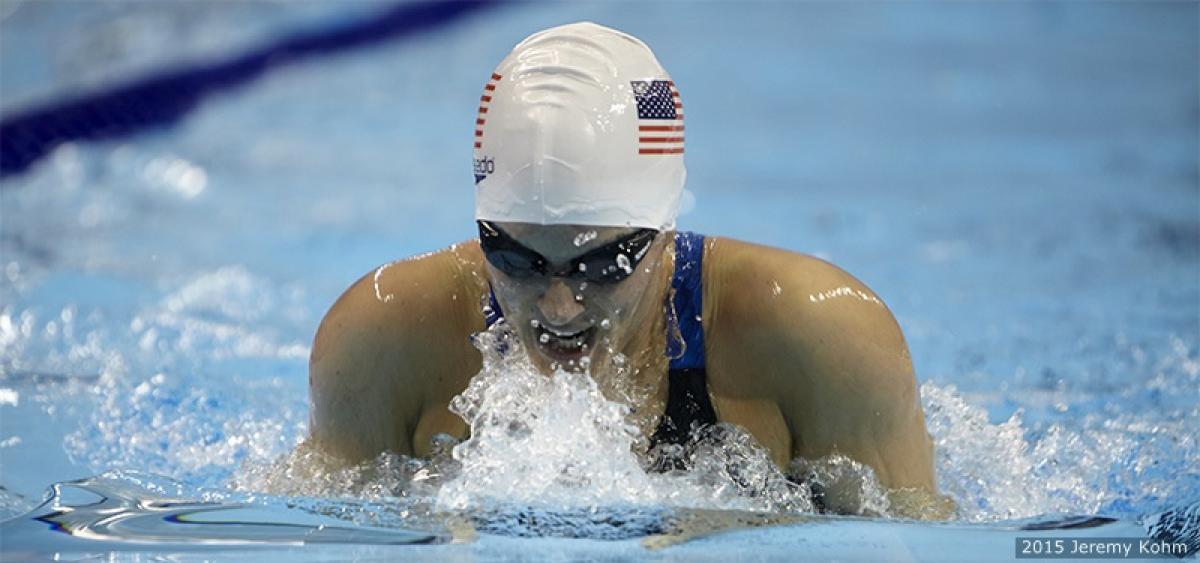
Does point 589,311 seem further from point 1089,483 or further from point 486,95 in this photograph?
point 1089,483

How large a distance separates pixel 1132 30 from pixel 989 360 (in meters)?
4.08

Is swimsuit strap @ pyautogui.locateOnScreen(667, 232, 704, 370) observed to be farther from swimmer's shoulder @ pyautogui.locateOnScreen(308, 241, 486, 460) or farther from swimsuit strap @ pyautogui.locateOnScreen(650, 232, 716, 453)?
swimmer's shoulder @ pyautogui.locateOnScreen(308, 241, 486, 460)

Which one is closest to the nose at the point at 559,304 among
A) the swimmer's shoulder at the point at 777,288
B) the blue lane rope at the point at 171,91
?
the swimmer's shoulder at the point at 777,288

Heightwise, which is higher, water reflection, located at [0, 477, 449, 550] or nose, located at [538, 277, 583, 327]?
nose, located at [538, 277, 583, 327]

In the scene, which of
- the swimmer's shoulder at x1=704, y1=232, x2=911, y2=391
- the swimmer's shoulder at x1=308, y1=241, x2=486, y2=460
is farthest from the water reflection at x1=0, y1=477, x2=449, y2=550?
the swimmer's shoulder at x1=704, y1=232, x2=911, y2=391

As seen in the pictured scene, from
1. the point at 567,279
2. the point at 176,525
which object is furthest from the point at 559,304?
the point at 176,525

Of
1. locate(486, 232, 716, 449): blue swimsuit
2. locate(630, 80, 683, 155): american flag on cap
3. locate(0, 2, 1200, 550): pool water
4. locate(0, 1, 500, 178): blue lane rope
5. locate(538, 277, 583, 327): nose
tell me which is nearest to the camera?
locate(538, 277, 583, 327): nose

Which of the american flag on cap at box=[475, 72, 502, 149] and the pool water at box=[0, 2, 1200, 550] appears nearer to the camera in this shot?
the american flag on cap at box=[475, 72, 502, 149]

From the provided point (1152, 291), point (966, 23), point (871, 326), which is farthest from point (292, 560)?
point (966, 23)

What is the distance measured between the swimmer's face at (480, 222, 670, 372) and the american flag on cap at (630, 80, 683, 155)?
142 millimetres

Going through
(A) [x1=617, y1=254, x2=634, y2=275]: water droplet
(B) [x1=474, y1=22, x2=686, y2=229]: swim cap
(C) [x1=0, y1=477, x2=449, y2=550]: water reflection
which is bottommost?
(C) [x1=0, y1=477, x2=449, y2=550]: water reflection

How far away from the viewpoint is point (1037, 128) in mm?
6961

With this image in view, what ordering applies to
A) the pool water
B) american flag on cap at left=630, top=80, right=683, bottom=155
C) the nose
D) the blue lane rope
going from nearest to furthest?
1. the nose
2. american flag on cap at left=630, top=80, right=683, bottom=155
3. the pool water
4. the blue lane rope

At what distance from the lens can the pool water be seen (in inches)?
127
